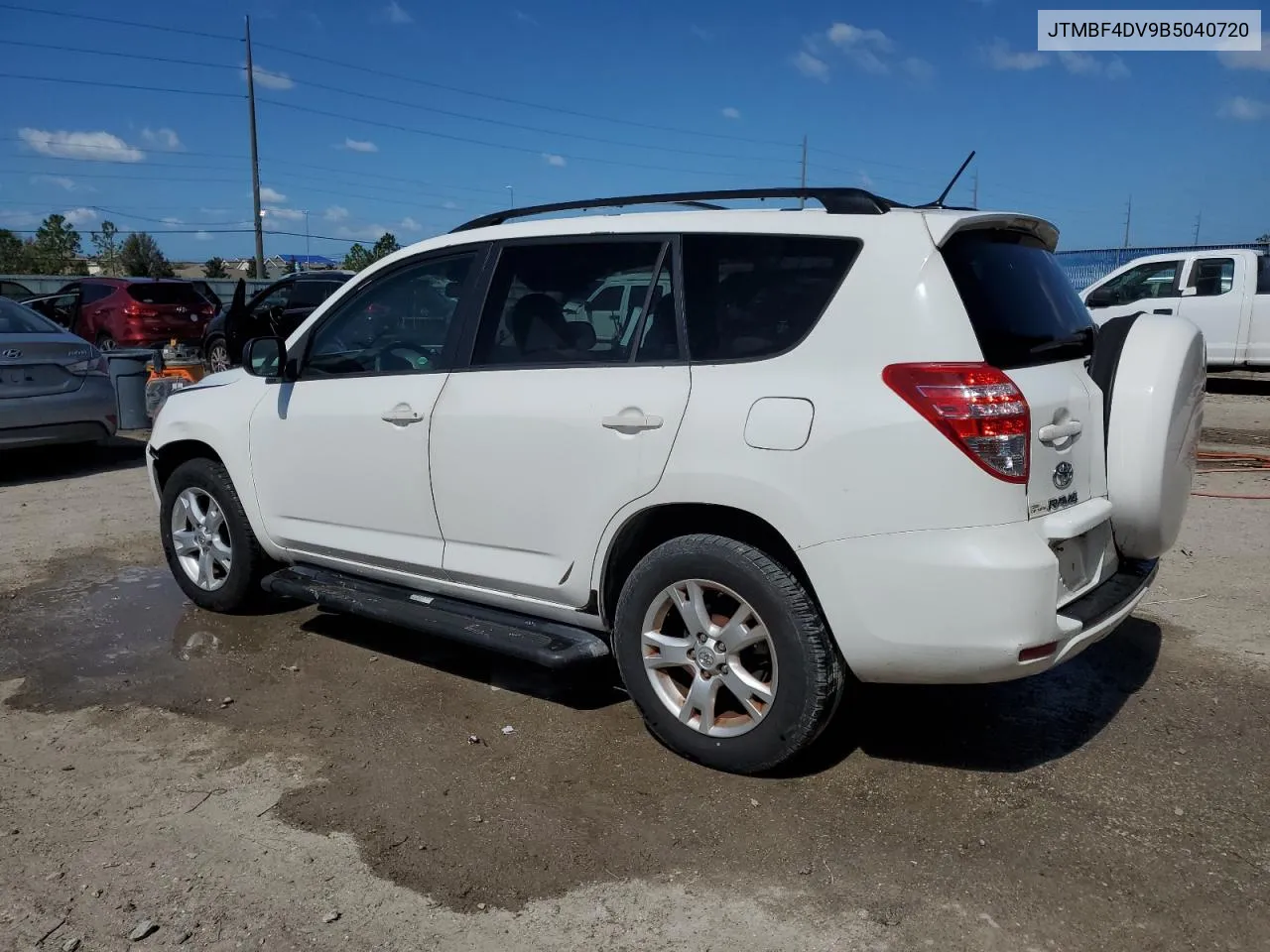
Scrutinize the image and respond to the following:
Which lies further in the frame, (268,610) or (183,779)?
(268,610)

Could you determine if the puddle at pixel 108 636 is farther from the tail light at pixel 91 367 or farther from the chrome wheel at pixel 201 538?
the tail light at pixel 91 367

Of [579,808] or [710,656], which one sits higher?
Answer: [710,656]

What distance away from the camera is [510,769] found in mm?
3695

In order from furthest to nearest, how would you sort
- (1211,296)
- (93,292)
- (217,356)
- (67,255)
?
(67,255) < (93,292) < (217,356) < (1211,296)

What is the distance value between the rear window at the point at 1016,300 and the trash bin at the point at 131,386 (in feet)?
29.9

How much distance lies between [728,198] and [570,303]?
72 cm

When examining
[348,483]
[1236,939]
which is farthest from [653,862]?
[348,483]

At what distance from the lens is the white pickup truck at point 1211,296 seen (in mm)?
14234

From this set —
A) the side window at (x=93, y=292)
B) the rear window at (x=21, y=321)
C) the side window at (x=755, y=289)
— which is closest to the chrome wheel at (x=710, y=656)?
the side window at (x=755, y=289)

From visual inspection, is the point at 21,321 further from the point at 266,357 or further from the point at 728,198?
the point at 728,198

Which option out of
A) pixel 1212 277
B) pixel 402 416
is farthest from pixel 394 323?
pixel 1212 277

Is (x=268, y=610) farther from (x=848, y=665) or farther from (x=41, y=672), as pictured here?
(x=848, y=665)

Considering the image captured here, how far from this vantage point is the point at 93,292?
18.5 metres

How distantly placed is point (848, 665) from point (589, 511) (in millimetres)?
1029
